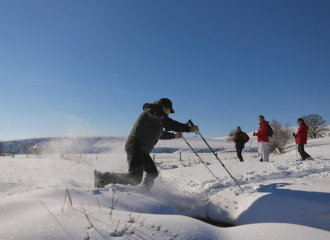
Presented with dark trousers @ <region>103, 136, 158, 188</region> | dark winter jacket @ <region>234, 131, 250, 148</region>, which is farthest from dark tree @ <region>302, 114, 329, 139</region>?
dark trousers @ <region>103, 136, 158, 188</region>

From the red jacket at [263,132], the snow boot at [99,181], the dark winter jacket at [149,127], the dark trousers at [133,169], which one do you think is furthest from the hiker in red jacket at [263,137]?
the snow boot at [99,181]

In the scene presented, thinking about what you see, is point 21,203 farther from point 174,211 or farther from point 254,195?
point 254,195

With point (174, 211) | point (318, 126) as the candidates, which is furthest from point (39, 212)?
point (318, 126)

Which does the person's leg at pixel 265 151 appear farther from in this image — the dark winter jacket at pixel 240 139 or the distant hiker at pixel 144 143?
the distant hiker at pixel 144 143

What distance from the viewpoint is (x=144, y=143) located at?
382 centimetres

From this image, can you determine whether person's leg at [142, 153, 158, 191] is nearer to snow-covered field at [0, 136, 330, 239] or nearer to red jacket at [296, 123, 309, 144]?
snow-covered field at [0, 136, 330, 239]

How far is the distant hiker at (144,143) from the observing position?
367cm

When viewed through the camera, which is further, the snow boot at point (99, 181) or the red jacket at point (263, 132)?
the red jacket at point (263, 132)

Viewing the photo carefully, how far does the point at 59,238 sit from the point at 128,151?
2513 mm

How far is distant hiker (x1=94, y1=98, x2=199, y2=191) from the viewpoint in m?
3.67

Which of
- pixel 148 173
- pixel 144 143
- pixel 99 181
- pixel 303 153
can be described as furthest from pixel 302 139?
pixel 99 181

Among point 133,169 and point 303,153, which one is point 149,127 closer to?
point 133,169

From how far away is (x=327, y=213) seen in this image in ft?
8.04

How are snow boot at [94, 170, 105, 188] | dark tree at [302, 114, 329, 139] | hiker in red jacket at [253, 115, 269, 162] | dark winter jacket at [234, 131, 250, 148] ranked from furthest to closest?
A: dark tree at [302, 114, 329, 139]
dark winter jacket at [234, 131, 250, 148]
hiker in red jacket at [253, 115, 269, 162]
snow boot at [94, 170, 105, 188]
